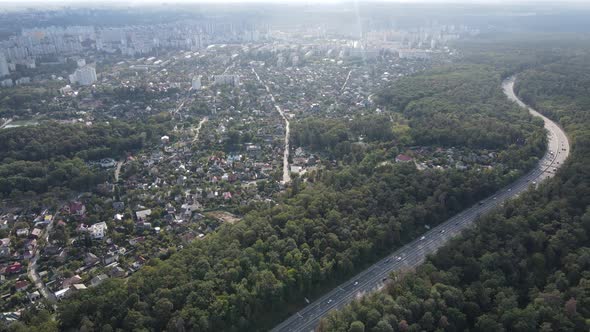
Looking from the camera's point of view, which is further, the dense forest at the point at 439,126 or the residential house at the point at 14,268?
the dense forest at the point at 439,126

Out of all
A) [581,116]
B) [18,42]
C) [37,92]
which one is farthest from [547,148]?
[18,42]

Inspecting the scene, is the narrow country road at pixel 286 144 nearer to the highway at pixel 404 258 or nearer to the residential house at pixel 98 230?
the highway at pixel 404 258

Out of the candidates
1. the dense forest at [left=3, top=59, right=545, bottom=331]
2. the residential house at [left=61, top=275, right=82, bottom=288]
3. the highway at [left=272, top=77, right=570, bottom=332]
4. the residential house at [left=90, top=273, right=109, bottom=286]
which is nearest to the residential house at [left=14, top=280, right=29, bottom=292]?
the residential house at [left=61, top=275, right=82, bottom=288]

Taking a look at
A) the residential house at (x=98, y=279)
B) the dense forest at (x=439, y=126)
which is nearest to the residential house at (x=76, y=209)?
the residential house at (x=98, y=279)

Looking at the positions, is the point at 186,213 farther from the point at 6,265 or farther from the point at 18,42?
the point at 18,42

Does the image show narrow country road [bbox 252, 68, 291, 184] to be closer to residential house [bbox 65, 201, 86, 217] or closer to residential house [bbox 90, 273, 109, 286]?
residential house [bbox 65, 201, 86, 217]
